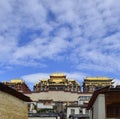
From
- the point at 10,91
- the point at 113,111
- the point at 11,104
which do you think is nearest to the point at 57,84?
the point at 113,111

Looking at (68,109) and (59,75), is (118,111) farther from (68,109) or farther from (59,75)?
(59,75)

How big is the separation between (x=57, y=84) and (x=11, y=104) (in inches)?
3674

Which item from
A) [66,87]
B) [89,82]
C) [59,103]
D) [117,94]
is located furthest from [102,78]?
[117,94]

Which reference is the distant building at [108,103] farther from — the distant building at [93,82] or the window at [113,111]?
the distant building at [93,82]

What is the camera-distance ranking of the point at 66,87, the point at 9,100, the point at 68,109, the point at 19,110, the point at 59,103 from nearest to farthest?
the point at 9,100, the point at 19,110, the point at 68,109, the point at 59,103, the point at 66,87

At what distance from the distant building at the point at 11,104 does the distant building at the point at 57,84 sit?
85.6m

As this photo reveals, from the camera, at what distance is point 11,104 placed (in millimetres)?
29141

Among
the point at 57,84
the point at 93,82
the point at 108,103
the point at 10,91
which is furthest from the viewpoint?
the point at 57,84

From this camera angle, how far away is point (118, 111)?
1287 inches

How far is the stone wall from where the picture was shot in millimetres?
26866

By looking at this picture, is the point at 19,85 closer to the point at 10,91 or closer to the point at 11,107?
the point at 11,107

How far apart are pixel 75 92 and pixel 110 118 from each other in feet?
265

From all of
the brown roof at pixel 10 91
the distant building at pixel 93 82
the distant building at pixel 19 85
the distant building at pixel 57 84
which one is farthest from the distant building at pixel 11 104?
the distant building at pixel 93 82

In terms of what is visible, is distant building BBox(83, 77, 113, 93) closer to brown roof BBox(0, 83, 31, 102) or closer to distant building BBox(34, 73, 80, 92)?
distant building BBox(34, 73, 80, 92)
